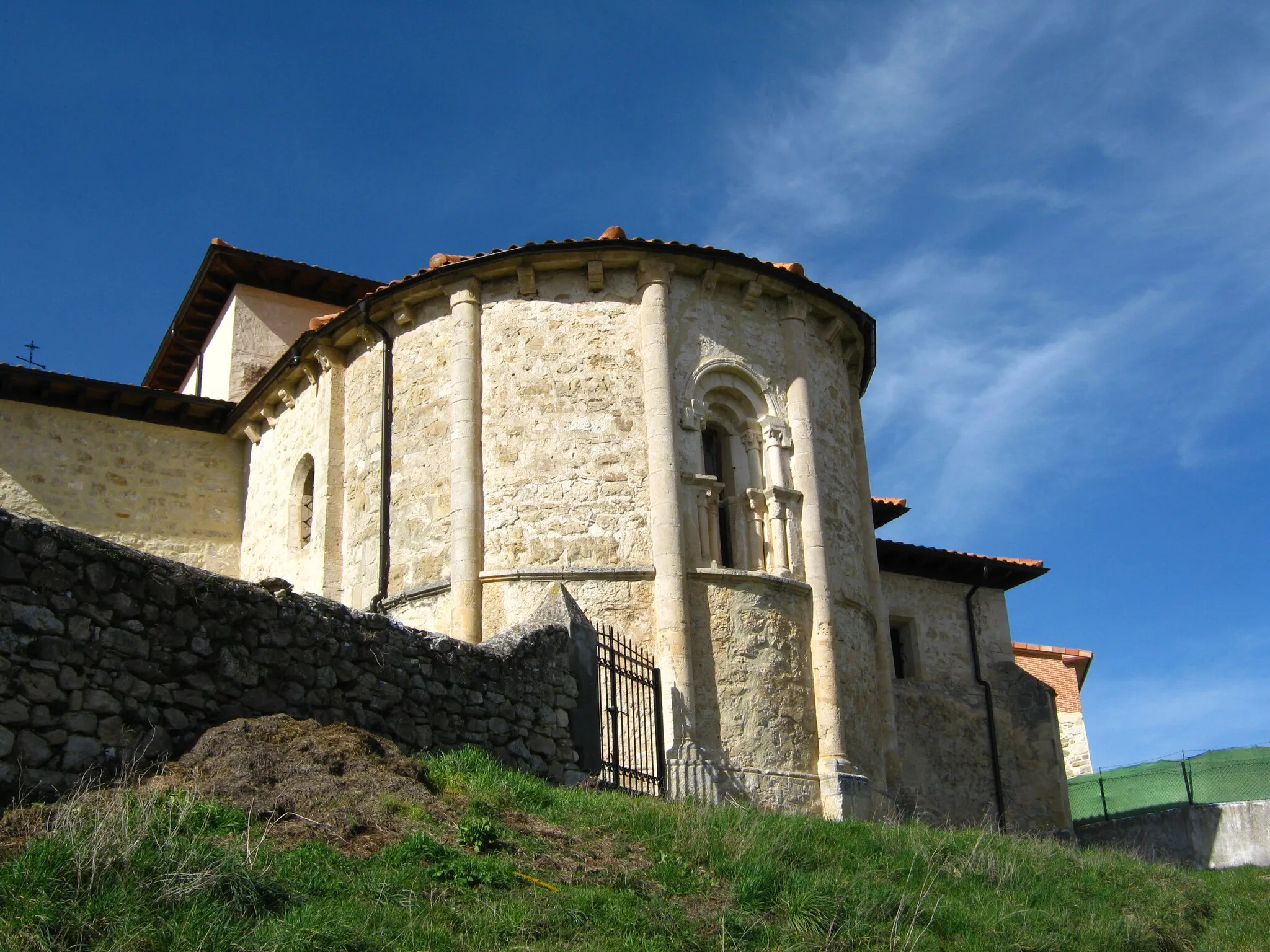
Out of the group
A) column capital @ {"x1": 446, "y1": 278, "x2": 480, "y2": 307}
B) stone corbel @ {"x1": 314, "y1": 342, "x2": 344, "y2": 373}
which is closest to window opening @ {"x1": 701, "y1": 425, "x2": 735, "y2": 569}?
column capital @ {"x1": 446, "y1": 278, "x2": 480, "y2": 307}

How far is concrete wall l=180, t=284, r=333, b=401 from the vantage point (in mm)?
24172

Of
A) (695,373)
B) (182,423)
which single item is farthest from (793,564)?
(182,423)

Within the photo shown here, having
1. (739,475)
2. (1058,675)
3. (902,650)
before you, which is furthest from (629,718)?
(1058,675)

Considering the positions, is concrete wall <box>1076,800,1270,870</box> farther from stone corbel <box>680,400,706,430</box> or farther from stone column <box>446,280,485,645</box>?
stone column <box>446,280,485,645</box>

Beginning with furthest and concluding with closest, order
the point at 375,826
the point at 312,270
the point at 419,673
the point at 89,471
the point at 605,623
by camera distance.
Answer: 1. the point at 312,270
2. the point at 89,471
3. the point at 605,623
4. the point at 419,673
5. the point at 375,826

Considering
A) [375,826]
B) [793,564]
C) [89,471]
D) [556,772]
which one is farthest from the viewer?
[89,471]

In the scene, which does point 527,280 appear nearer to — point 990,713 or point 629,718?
point 629,718

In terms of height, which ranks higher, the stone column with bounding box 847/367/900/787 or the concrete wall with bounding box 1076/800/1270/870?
the stone column with bounding box 847/367/900/787

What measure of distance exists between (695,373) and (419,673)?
762 centimetres

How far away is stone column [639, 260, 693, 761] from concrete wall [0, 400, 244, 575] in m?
8.83

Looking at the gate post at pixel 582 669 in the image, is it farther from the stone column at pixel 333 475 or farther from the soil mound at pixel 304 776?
the stone column at pixel 333 475

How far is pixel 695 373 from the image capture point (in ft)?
57.6

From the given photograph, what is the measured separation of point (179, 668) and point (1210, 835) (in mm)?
16193

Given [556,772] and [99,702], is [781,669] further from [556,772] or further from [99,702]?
[99,702]
